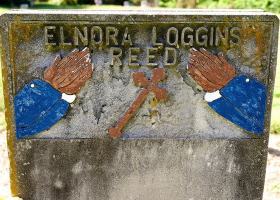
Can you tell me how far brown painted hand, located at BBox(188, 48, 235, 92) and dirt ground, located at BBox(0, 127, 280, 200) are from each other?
1714 mm

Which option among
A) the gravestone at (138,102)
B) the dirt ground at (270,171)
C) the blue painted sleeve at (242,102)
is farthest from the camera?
the dirt ground at (270,171)

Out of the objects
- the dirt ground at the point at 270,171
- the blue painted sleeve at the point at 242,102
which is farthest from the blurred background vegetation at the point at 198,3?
the blue painted sleeve at the point at 242,102

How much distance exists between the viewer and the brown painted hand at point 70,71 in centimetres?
347

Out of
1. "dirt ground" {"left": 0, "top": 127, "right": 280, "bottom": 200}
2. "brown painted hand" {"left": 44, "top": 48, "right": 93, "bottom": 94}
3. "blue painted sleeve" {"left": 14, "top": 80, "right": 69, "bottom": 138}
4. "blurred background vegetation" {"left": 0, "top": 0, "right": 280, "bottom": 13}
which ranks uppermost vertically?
"brown painted hand" {"left": 44, "top": 48, "right": 93, "bottom": 94}

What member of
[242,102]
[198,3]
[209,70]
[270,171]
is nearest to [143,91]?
[209,70]

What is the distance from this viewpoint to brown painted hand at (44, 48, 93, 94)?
11.4 feet

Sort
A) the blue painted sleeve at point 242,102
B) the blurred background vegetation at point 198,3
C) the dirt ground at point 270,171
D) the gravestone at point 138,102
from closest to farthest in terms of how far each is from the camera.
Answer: the gravestone at point 138,102 < the blue painted sleeve at point 242,102 < the dirt ground at point 270,171 < the blurred background vegetation at point 198,3

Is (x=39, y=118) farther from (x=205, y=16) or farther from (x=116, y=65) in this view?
(x=205, y=16)

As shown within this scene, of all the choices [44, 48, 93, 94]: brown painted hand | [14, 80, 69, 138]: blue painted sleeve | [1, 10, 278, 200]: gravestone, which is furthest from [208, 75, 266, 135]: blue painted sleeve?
[14, 80, 69, 138]: blue painted sleeve

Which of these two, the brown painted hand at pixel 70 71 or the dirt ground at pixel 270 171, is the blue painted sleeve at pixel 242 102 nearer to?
the brown painted hand at pixel 70 71

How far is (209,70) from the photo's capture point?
3.52 metres

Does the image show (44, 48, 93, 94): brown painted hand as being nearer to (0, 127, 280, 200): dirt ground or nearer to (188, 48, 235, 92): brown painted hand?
(188, 48, 235, 92): brown painted hand

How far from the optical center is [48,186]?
12.1 ft

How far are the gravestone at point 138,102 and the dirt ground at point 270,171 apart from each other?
3.47ft
